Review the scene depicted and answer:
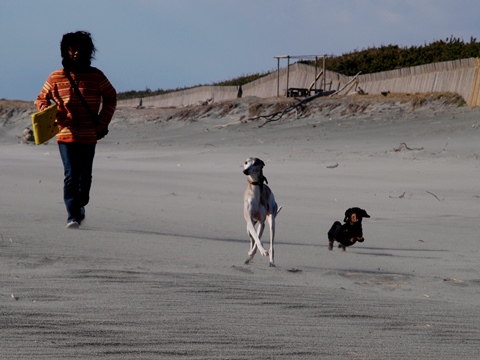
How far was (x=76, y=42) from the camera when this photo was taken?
8742 mm

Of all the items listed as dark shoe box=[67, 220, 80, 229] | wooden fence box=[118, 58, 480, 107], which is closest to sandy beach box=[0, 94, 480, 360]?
dark shoe box=[67, 220, 80, 229]

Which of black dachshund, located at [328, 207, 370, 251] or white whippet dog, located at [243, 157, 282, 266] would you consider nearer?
white whippet dog, located at [243, 157, 282, 266]

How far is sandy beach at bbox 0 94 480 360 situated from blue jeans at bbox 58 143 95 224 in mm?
277

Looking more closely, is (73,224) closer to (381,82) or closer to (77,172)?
(77,172)

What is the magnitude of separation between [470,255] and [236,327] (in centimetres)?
458

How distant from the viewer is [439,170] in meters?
18.2

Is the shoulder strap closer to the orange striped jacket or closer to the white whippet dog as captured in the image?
the orange striped jacket

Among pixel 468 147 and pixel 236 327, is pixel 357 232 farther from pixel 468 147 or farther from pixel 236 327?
pixel 468 147

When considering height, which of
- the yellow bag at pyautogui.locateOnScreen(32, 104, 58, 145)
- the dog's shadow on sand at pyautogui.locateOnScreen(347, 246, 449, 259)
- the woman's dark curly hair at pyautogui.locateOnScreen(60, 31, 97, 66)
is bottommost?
the dog's shadow on sand at pyautogui.locateOnScreen(347, 246, 449, 259)

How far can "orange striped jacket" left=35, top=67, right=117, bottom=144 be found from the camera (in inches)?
352

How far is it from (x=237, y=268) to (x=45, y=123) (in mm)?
2728

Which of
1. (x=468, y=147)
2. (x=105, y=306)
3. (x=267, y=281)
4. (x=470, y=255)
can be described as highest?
(x=105, y=306)

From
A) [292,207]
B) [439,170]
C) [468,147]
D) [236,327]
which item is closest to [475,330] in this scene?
[236,327]

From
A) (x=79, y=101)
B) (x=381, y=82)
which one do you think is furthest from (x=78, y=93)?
→ (x=381, y=82)
